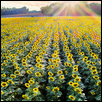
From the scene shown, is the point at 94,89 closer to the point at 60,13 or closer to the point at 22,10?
the point at 60,13

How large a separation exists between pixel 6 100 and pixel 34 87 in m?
0.79

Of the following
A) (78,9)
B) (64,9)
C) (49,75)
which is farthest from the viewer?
(64,9)

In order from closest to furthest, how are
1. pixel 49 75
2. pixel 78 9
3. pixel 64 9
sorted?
pixel 49 75 < pixel 78 9 < pixel 64 9

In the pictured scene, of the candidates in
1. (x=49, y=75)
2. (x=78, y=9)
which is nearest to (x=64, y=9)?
Result: (x=78, y=9)

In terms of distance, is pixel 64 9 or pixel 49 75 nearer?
pixel 49 75

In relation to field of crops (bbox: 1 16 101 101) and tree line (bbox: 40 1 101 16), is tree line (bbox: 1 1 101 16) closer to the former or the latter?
tree line (bbox: 40 1 101 16)

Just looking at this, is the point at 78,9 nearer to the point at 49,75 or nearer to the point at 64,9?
the point at 64,9

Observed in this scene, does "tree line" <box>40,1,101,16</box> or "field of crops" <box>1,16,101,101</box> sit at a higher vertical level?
"tree line" <box>40,1,101,16</box>

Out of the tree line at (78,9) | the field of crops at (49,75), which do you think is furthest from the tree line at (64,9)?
the field of crops at (49,75)

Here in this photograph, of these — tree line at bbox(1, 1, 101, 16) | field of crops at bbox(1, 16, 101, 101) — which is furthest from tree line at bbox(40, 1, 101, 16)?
field of crops at bbox(1, 16, 101, 101)

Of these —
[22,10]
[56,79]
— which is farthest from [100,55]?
[22,10]

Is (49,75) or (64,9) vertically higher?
(64,9)

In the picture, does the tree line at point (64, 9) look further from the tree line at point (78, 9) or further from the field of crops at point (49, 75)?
the field of crops at point (49, 75)

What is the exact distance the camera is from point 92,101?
3494 millimetres
